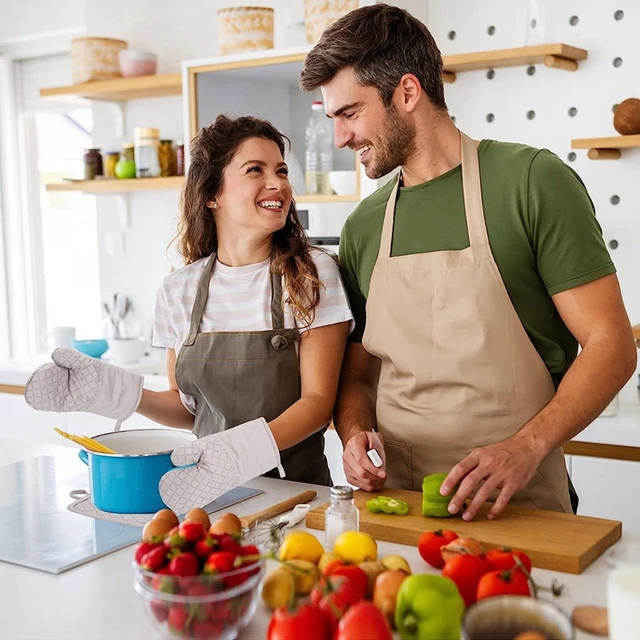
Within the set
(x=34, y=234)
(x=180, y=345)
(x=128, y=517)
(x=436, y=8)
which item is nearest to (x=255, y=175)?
(x=180, y=345)

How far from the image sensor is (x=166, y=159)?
3.74m

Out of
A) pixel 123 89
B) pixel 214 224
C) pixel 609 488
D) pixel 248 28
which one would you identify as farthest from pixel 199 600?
pixel 123 89

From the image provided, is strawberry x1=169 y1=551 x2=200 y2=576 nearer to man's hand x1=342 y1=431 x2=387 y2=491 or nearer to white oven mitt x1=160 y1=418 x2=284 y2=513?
white oven mitt x1=160 y1=418 x2=284 y2=513

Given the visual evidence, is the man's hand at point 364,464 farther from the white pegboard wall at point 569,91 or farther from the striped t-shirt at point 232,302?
the white pegboard wall at point 569,91

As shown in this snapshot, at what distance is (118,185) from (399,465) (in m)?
2.45

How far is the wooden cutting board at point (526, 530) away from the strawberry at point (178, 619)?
0.47m

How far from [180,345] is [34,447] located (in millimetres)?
500

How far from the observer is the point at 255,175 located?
1.92 metres

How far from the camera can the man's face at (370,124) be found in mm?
1732

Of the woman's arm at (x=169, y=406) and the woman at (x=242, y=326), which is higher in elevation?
the woman at (x=242, y=326)

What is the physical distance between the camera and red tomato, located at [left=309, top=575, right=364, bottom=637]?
95cm

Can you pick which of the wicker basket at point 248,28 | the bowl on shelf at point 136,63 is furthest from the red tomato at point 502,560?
the bowl on shelf at point 136,63

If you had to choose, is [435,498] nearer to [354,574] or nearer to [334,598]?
[354,574]

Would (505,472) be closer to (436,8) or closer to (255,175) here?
(255,175)
